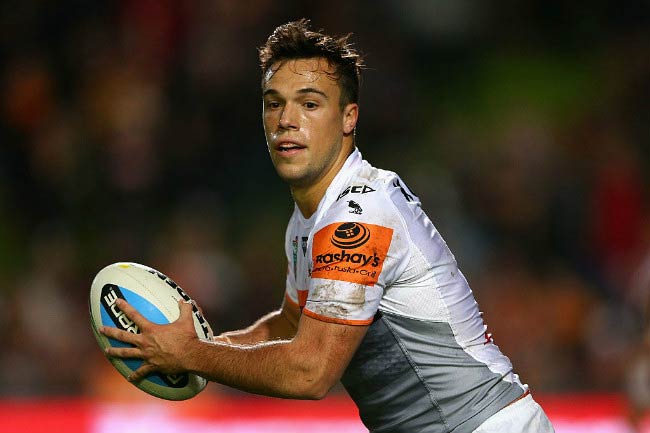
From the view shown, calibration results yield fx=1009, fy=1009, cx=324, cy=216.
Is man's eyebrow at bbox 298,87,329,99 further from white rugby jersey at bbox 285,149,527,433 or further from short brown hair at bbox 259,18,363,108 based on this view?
white rugby jersey at bbox 285,149,527,433

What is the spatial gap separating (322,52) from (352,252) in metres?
0.83

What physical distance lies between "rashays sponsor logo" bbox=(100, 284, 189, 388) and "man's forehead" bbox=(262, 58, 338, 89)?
3.14 feet

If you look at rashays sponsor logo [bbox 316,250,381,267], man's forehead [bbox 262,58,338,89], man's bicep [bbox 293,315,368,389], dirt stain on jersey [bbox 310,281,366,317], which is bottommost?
man's bicep [bbox 293,315,368,389]

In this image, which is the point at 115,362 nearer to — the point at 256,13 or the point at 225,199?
the point at 225,199

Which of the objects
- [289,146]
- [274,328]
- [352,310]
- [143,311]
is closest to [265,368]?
[352,310]

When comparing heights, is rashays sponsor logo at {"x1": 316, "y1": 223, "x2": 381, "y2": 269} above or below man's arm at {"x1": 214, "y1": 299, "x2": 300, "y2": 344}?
above

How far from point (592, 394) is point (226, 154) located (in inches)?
160

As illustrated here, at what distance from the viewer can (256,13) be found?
10109 mm

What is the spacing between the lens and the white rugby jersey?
10.9ft

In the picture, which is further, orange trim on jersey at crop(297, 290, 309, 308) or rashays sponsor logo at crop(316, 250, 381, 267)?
orange trim on jersey at crop(297, 290, 309, 308)

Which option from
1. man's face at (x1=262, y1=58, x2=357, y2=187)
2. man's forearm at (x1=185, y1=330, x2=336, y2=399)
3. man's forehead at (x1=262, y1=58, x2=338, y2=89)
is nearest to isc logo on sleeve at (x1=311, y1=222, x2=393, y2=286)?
man's forearm at (x1=185, y1=330, x2=336, y2=399)

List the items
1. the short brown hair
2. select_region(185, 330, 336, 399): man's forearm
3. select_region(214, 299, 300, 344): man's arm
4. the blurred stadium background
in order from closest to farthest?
1. select_region(185, 330, 336, 399): man's forearm
2. the short brown hair
3. select_region(214, 299, 300, 344): man's arm
4. the blurred stadium background

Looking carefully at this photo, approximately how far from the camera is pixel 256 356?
3352 millimetres

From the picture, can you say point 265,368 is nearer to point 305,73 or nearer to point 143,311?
point 143,311
